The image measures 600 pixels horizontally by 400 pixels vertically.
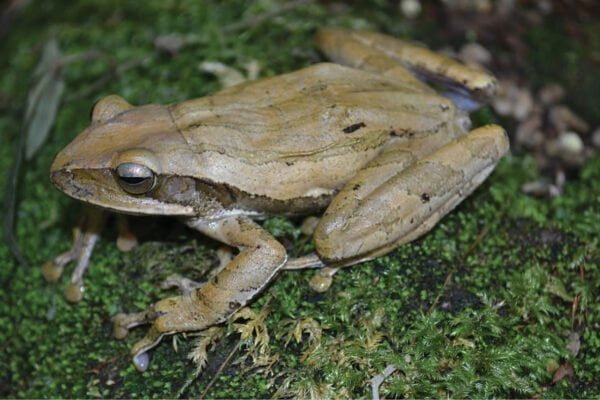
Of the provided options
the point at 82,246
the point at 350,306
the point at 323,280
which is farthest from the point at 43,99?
the point at 350,306

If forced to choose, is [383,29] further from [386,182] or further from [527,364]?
[527,364]

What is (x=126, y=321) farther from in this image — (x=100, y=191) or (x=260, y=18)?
(x=260, y=18)

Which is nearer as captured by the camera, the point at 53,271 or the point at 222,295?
the point at 222,295

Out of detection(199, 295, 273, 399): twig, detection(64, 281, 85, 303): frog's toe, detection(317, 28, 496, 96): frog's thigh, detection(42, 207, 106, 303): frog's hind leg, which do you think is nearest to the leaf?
detection(42, 207, 106, 303): frog's hind leg

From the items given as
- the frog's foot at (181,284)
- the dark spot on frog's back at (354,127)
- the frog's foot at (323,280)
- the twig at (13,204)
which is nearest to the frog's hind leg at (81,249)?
the twig at (13,204)

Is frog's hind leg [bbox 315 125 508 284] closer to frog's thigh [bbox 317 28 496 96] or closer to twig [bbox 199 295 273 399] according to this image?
frog's thigh [bbox 317 28 496 96]

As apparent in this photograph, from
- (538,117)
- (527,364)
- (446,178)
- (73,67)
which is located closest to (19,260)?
(73,67)

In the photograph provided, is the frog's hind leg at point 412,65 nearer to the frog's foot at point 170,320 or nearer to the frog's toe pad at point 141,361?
the frog's foot at point 170,320
